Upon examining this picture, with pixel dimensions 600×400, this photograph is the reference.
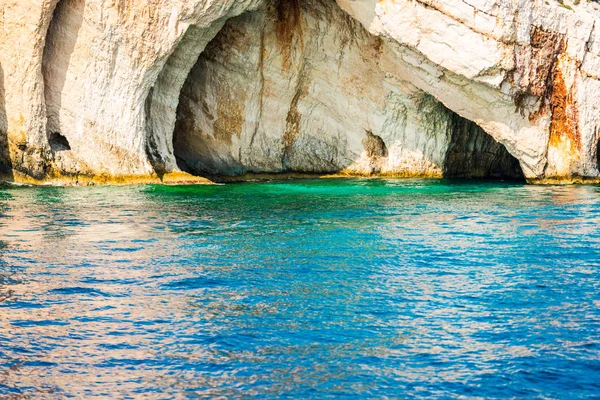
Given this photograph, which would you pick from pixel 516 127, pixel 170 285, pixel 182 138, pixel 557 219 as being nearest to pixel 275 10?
pixel 182 138

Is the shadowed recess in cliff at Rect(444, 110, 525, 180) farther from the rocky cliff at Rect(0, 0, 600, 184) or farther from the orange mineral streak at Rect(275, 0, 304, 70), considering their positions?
the orange mineral streak at Rect(275, 0, 304, 70)

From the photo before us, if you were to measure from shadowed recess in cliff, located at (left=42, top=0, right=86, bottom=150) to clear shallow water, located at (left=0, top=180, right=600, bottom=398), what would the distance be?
7367 mm

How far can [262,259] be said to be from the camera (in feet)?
39.5

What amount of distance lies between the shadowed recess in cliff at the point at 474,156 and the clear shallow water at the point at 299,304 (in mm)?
11932

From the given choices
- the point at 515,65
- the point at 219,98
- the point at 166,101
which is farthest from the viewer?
the point at 219,98

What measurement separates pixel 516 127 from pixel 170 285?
16765mm

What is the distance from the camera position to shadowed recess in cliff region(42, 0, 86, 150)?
23.4m

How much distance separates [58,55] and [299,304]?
670 inches

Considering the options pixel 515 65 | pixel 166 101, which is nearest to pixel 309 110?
pixel 166 101

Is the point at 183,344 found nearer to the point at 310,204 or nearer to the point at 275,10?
the point at 310,204

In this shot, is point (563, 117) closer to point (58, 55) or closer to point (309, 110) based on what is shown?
point (309, 110)

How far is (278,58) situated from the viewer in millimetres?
28344

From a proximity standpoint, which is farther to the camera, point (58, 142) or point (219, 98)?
point (219, 98)

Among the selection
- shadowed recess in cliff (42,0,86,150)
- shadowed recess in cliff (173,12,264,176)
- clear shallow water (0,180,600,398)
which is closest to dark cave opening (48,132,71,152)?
shadowed recess in cliff (42,0,86,150)
